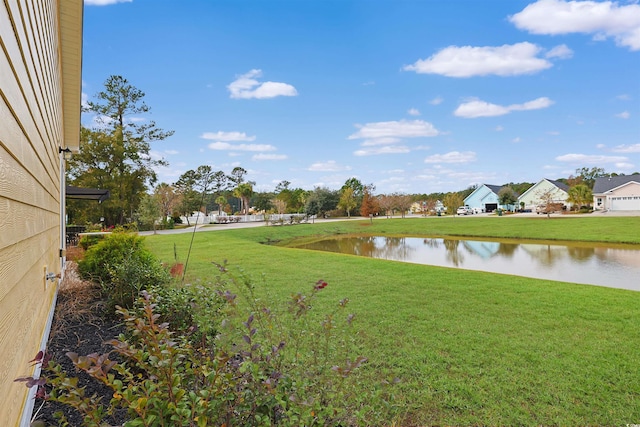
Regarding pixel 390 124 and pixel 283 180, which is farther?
pixel 283 180

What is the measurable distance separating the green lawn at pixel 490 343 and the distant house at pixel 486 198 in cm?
4424

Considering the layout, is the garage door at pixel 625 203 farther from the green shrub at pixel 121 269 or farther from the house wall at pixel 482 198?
the green shrub at pixel 121 269

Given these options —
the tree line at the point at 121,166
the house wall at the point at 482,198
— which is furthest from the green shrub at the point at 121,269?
the house wall at the point at 482,198

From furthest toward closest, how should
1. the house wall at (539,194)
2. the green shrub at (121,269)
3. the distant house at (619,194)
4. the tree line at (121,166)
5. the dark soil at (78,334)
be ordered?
the house wall at (539,194) < the distant house at (619,194) < the tree line at (121,166) < the green shrub at (121,269) < the dark soil at (78,334)

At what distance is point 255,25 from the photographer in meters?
15.3

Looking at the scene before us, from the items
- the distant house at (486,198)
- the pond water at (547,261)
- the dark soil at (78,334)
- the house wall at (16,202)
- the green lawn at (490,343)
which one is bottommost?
the pond water at (547,261)

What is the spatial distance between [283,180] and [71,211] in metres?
33.3

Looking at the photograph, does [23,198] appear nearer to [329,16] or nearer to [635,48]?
[329,16]

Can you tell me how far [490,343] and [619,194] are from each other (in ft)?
136

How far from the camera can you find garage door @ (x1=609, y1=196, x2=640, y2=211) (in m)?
34.0

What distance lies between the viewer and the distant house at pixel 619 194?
34.2m

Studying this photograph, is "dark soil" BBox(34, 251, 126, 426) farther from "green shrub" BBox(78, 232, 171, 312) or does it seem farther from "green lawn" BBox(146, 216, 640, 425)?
"green lawn" BBox(146, 216, 640, 425)

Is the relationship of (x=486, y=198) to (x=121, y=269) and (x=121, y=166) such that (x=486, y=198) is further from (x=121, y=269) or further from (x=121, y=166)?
(x=121, y=269)

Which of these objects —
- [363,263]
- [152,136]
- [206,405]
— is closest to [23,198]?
[206,405]
